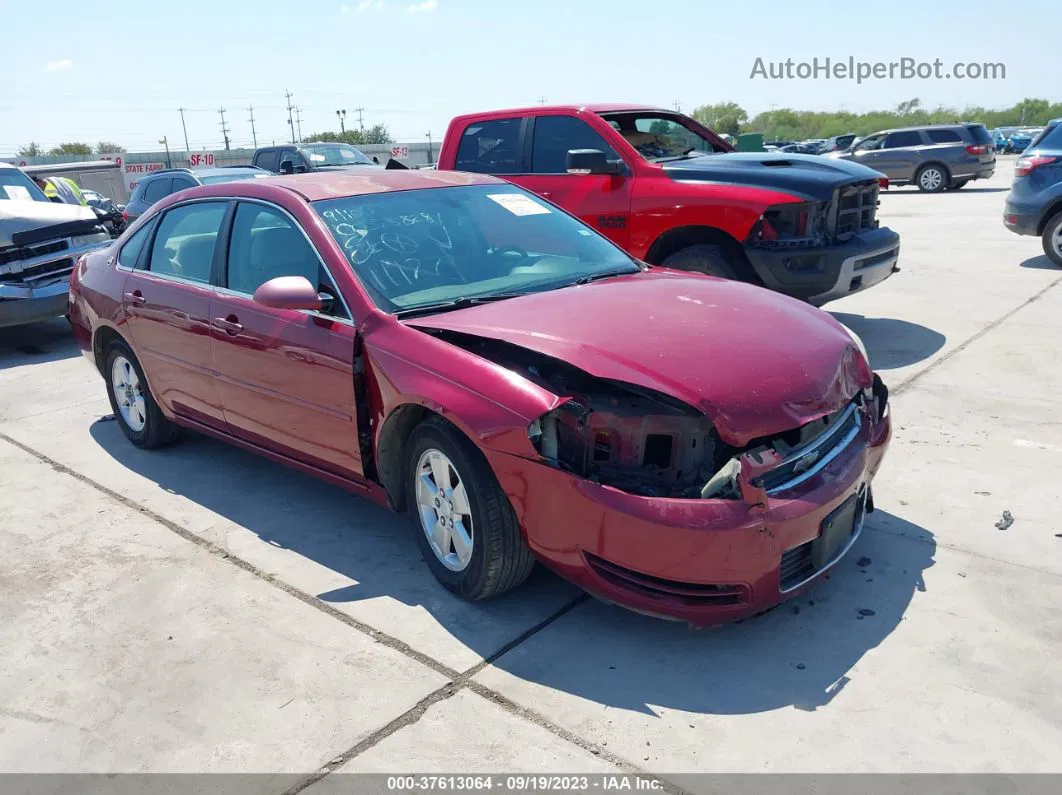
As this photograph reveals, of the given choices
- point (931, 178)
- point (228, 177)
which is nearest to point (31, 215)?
point (228, 177)

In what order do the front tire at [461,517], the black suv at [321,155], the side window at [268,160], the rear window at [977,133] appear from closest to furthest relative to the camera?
the front tire at [461,517]
the black suv at [321,155]
the side window at [268,160]
the rear window at [977,133]

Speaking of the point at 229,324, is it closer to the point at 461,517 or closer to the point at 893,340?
the point at 461,517

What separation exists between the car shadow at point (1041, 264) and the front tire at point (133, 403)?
→ 9.42 m

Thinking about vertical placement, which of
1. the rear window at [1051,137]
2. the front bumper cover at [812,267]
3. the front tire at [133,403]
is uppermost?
the rear window at [1051,137]

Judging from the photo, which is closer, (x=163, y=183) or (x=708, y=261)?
(x=708, y=261)

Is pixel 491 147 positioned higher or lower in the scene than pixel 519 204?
higher

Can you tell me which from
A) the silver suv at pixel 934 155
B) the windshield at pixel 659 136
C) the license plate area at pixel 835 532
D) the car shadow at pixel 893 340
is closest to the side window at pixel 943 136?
the silver suv at pixel 934 155

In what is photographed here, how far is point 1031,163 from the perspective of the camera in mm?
9992

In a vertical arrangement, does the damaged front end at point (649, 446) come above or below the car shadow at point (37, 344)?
above

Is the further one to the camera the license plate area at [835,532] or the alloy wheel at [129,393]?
the alloy wheel at [129,393]

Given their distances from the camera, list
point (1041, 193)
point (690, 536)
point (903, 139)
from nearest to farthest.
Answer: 1. point (690, 536)
2. point (1041, 193)
3. point (903, 139)

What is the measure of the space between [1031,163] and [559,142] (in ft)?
19.2

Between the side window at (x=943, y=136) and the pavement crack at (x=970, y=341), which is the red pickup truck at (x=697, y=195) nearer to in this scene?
the pavement crack at (x=970, y=341)

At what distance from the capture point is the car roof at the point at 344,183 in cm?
439
